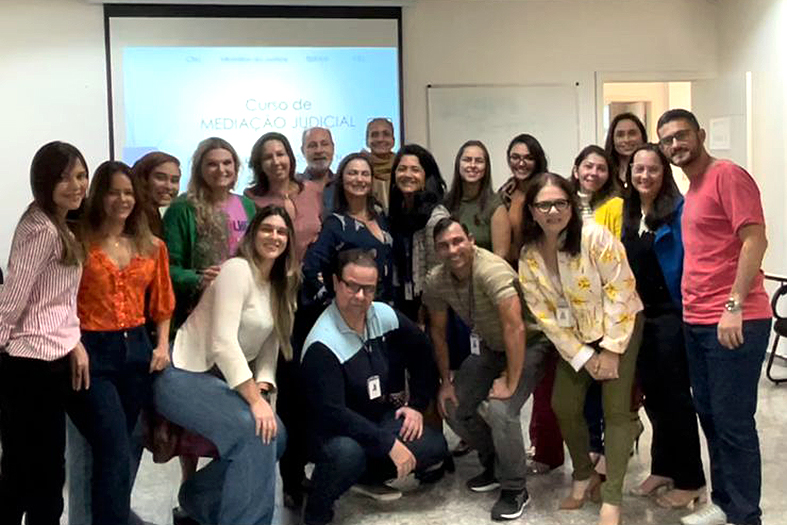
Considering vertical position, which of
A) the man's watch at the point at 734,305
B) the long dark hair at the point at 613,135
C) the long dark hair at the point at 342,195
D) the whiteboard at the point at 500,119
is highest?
the whiteboard at the point at 500,119

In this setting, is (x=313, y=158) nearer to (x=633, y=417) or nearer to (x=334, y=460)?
(x=334, y=460)

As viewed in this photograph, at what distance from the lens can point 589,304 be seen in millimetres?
2857

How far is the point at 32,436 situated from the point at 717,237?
2.32 m

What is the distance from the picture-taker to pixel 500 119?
19.4 ft

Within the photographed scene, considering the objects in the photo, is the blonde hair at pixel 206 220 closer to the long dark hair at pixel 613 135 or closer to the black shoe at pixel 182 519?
the black shoe at pixel 182 519

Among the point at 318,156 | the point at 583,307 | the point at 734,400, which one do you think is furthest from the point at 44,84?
the point at 734,400

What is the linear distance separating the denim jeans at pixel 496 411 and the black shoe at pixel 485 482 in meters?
0.03

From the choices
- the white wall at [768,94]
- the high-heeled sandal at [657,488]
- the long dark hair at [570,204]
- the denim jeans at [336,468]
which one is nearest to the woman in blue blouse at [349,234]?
the denim jeans at [336,468]

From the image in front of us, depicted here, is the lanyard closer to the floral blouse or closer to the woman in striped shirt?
the floral blouse

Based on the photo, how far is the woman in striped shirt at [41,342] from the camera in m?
2.31

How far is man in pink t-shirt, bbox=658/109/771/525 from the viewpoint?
2.54 meters

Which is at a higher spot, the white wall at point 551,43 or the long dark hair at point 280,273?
the white wall at point 551,43

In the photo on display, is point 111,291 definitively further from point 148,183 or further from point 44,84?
point 44,84

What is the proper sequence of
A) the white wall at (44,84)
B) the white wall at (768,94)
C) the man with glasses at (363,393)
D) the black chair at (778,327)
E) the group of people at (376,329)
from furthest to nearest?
the white wall at (768,94)
the white wall at (44,84)
the black chair at (778,327)
the man with glasses at (363,393)
the group of people at (376,329)
